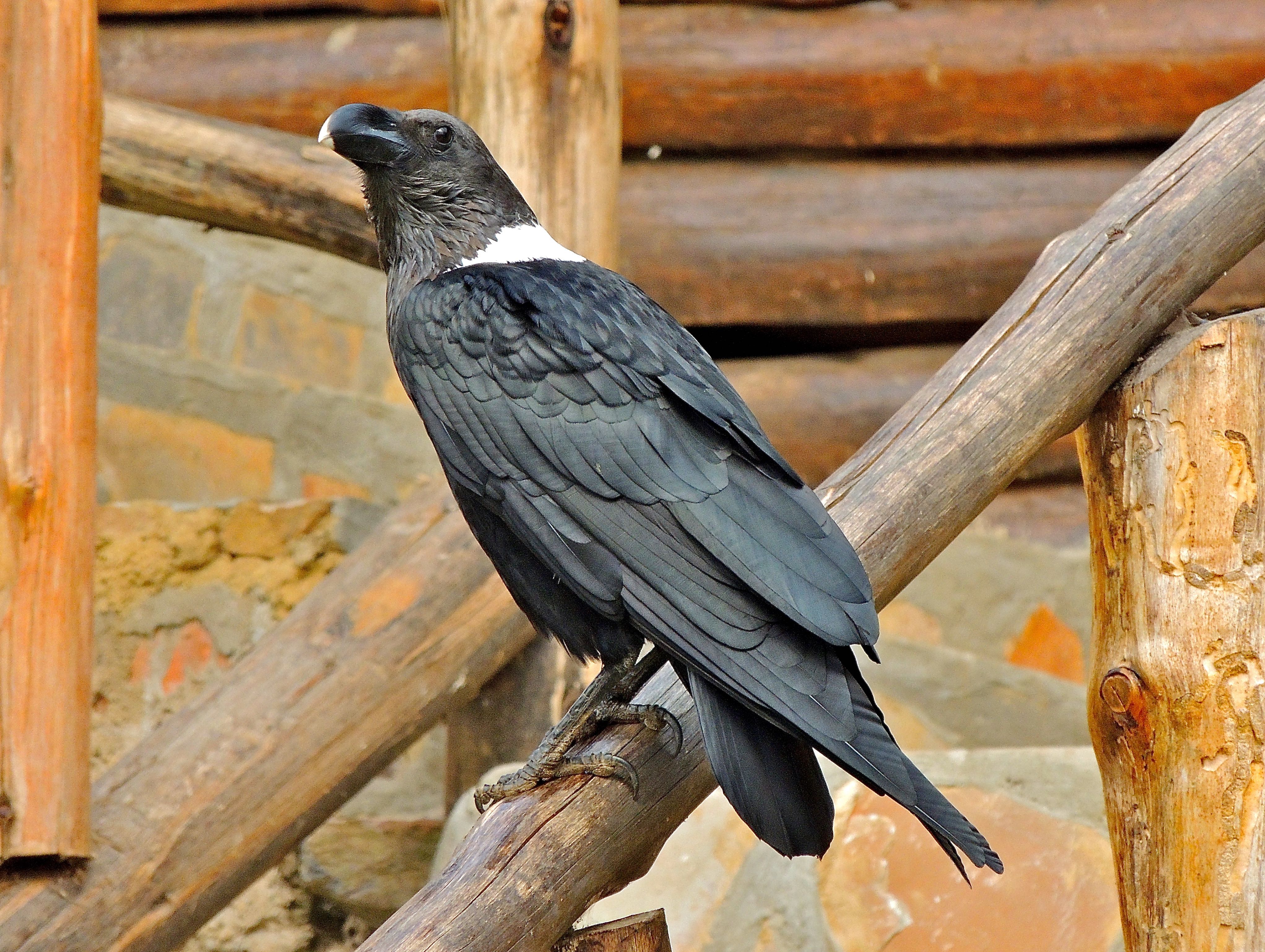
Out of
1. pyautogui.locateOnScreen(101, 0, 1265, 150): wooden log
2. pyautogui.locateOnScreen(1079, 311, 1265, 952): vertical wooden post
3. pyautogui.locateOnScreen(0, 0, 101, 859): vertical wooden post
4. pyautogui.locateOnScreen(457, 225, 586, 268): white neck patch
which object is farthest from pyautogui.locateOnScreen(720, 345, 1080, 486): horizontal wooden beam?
pyautogui.locateOnScreen(0, 0, 101, 859): vertical wooden post

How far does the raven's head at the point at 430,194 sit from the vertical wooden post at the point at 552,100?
52cm

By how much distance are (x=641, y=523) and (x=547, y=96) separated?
1.32 m

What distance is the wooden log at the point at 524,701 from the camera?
3166mm

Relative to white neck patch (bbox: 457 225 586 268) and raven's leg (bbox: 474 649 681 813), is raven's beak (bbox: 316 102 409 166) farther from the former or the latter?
raven's leg (bbox: 474 649 681 813)

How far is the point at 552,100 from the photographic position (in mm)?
2926

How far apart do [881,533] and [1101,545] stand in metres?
0.33

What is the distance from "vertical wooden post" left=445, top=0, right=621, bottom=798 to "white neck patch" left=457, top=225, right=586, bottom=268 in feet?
1.64

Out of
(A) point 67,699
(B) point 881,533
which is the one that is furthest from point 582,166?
(A) point 67,699

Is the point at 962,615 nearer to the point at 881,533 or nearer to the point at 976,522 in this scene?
the point at 976,522

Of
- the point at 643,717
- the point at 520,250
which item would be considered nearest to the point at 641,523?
the point at 643,717

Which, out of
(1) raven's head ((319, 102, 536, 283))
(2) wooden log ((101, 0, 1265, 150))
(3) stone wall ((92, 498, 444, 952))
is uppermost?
(2) wooden log ((101, 0, 1265, 150))

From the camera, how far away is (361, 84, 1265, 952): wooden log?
2.15 metres

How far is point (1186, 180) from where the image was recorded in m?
2.26

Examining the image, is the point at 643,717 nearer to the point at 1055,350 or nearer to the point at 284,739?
the point at 1055,350
